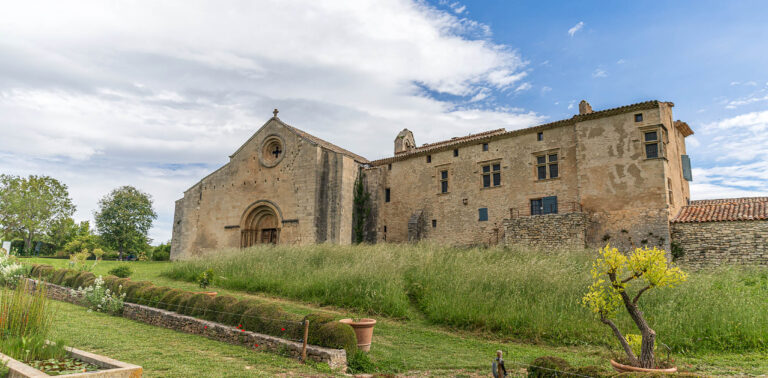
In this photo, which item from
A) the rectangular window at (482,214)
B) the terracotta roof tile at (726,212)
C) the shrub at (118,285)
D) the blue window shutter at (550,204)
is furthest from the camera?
the rectangular window at (482,214)

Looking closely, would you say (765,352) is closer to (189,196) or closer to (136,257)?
(189,196)

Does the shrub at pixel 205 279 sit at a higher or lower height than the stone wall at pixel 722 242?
lower

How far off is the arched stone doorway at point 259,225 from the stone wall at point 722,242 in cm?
2138

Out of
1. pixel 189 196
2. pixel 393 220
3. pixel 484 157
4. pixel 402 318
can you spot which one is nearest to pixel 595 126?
pixel 484 157

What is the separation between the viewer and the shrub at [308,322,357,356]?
7133 millimetres

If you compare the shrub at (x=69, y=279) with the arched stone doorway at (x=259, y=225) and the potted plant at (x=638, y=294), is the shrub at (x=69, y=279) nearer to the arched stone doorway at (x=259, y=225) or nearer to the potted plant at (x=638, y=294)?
the arched stone doorway at (x=259, y=225)

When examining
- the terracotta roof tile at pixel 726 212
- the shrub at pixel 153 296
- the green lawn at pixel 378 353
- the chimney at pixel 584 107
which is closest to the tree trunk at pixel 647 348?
the green lawn at pixel 378 353

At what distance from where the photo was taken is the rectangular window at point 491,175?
22.2 metres

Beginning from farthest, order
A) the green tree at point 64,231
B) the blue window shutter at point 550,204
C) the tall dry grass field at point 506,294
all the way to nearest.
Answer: the green tree at point 64,231 → the blue window shutter at point 550,204 → the tall dry grass field at point 506,294

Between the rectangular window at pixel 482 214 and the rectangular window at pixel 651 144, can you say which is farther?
the rectangular window at pixel 482 214

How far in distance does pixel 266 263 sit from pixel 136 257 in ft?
95.0

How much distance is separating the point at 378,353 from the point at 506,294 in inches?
183

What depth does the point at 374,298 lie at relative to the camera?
12.0 meters

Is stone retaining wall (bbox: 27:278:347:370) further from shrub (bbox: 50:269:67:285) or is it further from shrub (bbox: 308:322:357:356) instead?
shrub (bbox: 50:269:67:285)
